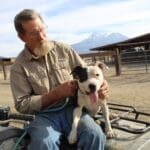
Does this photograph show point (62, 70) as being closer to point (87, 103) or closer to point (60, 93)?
point (60, 93)

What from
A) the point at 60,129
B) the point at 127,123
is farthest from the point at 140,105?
the point at 60,129

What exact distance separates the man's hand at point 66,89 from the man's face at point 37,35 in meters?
0.40

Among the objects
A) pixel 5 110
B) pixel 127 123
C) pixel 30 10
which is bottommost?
pixel 127 123

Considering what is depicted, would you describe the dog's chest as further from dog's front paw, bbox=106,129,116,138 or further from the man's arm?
dog's front paw, bbox=106,129,116,138

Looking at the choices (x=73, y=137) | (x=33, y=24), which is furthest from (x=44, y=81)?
(x=73, y=137)

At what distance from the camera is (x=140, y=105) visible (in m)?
10.7

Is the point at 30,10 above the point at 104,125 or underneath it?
above

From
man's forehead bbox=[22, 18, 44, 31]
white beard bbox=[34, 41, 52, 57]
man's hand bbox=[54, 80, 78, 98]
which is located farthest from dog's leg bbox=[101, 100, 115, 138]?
man's forehead bbox=[22, 18, 44, 31]

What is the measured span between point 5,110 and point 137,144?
1061mm

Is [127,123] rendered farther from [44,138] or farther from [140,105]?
[140,105]

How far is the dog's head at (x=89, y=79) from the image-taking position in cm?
356

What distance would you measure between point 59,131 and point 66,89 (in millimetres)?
348

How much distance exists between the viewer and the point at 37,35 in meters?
3.93

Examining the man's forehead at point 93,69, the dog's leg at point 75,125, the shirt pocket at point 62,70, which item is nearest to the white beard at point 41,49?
the shirt pocket at point 62,70
